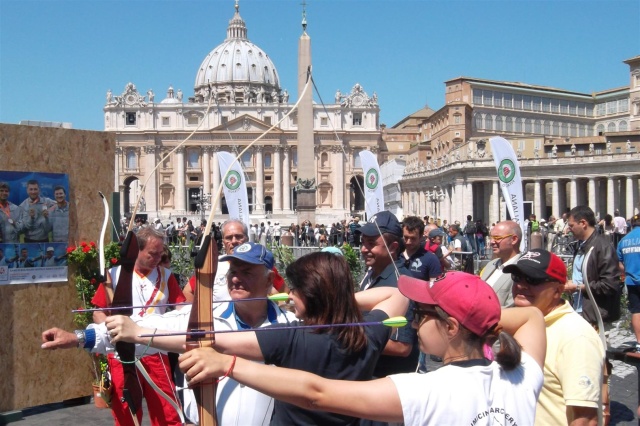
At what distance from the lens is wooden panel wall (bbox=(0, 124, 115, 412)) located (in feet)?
19.4

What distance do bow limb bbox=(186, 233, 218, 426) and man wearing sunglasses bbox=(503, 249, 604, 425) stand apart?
134 cm

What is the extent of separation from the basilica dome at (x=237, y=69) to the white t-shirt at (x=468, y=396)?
104283 millimetres

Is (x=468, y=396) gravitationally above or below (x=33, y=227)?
below

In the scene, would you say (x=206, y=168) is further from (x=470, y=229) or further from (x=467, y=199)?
(x=470, y=229)

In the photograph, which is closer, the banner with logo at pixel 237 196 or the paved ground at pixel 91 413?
the paved ground at pixel 91 413

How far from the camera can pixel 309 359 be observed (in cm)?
236

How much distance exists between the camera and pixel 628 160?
147ft

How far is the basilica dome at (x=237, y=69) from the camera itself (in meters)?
108

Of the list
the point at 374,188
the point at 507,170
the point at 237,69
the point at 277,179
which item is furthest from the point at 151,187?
the point at 507,170

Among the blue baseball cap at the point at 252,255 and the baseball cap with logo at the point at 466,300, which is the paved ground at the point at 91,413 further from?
the baseball cap with logo at the point at 466,300

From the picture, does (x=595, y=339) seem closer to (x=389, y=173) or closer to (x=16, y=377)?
(x=16, y=377)

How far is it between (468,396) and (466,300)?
0.88 ft

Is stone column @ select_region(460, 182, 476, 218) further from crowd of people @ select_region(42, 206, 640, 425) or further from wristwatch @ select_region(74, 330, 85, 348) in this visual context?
wristwatch @ select_region(74, 330, 85, 348)

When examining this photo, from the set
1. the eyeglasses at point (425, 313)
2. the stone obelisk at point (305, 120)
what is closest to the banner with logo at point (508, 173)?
the eyeglasses at point (425, 313)
